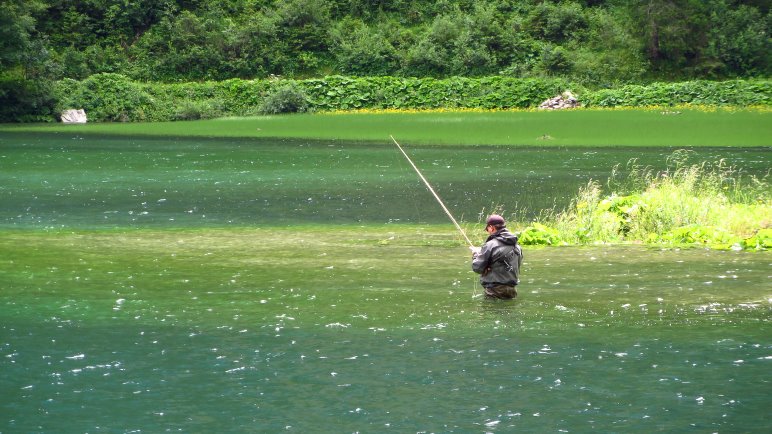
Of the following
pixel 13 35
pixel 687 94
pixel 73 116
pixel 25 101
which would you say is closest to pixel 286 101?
pixel 73 116

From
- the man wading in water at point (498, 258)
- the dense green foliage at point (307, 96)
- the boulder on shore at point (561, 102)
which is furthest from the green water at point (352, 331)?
the dense green foliage at point (307, 96)

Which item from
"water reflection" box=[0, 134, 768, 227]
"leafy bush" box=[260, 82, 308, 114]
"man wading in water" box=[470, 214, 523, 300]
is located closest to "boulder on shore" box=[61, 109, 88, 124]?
"leafy bush" box=[260, 82, 308, 114]

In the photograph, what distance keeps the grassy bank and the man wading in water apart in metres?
33.1

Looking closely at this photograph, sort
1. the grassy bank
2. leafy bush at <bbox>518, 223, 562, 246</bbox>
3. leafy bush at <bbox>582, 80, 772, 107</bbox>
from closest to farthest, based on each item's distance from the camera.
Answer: leafy bush at <bbox>518, 223, 562, 246</bbox>
the grassy bank
leafy bush at <bbox>582, 80, 772, 107</bbox>

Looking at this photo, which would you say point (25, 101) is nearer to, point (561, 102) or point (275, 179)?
point (561, 102)

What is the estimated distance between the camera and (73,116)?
6881 centimetres

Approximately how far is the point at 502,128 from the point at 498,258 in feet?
138

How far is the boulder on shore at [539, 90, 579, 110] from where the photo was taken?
6762 centimetres

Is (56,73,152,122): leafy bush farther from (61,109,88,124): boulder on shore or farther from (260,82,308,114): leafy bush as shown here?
(260,82,308,114): leafy bush

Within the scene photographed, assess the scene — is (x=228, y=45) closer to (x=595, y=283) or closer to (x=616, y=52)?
(x=616, y=52)

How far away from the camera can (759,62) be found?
238ft

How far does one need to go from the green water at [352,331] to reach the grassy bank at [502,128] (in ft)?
83.4

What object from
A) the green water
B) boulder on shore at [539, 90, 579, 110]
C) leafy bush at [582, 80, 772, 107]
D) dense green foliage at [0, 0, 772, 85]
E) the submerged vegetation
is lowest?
the green water

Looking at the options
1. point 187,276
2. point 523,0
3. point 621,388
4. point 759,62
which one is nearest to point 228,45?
point 523,0
